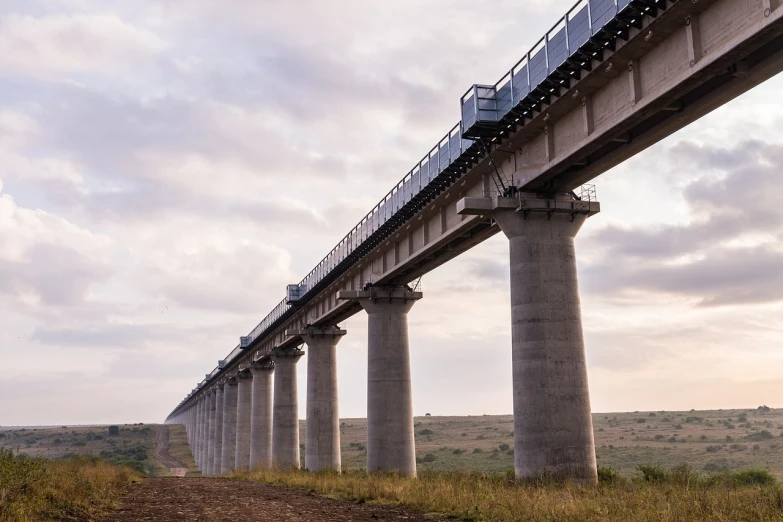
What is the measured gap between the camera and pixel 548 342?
2083 centimetres

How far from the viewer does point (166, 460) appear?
115750 mm

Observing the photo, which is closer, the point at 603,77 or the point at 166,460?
the point at 603,77

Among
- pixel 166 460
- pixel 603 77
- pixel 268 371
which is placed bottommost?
pixel 166 460

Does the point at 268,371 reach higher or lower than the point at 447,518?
higher

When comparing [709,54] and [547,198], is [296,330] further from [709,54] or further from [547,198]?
[709,54]

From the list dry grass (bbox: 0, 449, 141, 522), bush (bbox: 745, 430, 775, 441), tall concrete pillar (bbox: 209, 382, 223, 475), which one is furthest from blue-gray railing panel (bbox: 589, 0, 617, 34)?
tall concrete pillar (bbox: 209, 382, 223, 475)

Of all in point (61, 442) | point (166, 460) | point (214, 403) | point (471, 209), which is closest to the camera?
point (471, 209)

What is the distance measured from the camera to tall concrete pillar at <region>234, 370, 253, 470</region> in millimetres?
70594

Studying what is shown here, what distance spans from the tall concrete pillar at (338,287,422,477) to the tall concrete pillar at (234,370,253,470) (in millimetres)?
38030

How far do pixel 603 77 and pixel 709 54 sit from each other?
12.3ft

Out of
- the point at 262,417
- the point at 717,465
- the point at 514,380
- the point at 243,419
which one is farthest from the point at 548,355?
the point at 243,419

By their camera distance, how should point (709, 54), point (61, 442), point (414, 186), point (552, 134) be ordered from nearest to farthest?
point (709, 54), point (552, 134), point (414, 186), point (61, 442)

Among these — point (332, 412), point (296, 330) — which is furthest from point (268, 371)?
point (332, 412)

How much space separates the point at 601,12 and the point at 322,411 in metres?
35.0
